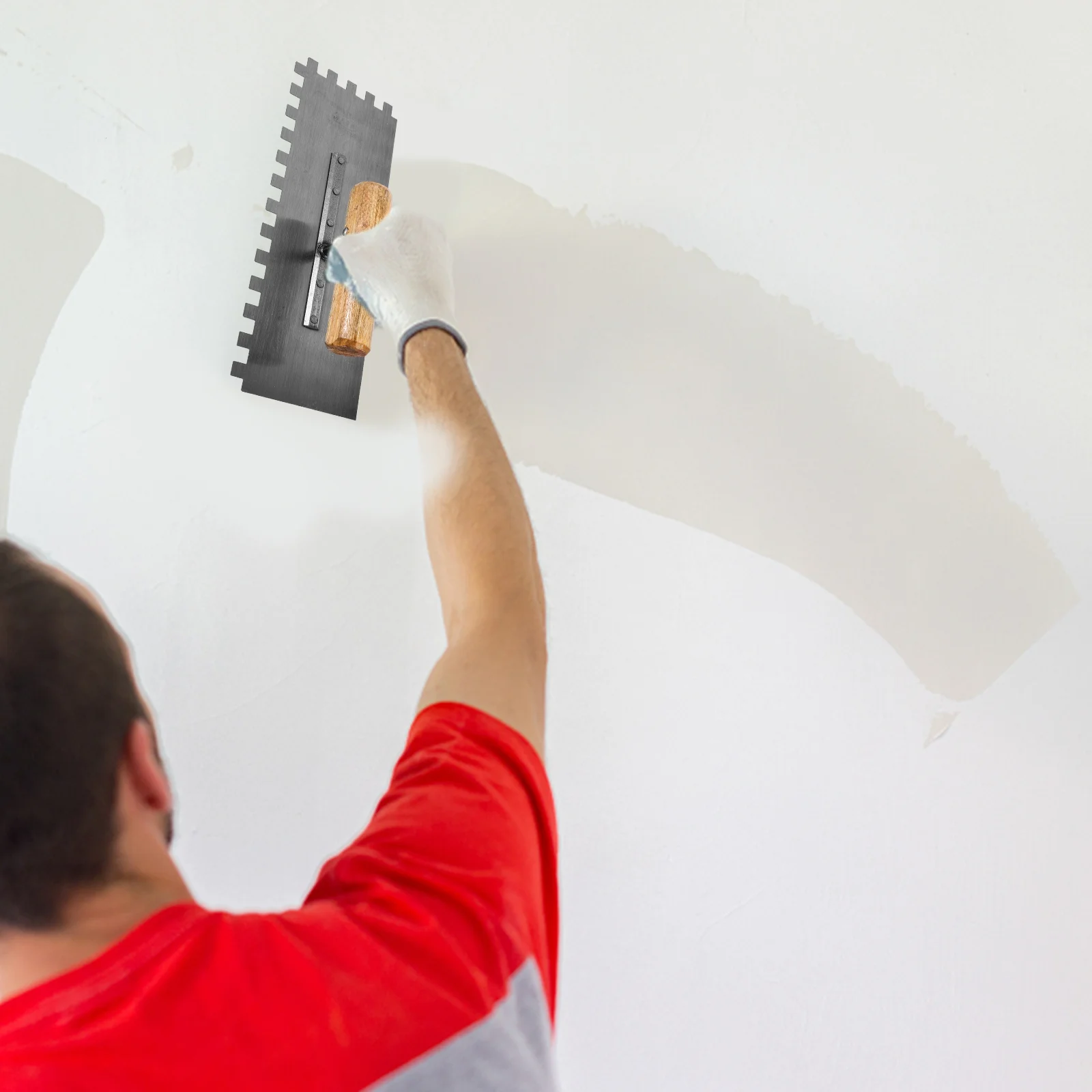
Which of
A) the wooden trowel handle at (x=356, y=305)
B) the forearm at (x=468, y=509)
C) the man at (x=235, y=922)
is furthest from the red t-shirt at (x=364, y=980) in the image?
the wooden trowel handle at (x=356, y=305)

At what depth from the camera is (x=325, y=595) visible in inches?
40.1

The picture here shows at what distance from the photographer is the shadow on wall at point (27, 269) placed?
0.88 metres

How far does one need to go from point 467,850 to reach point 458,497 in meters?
0.37

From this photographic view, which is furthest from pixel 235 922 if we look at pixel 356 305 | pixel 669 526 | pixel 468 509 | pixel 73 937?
pixel 669 526

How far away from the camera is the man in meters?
0.50

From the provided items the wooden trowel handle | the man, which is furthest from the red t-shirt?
the wooden trowel handle

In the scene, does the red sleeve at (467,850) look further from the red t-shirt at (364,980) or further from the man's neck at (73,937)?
the man's neck at (73,937)

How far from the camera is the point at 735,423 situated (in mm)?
1242

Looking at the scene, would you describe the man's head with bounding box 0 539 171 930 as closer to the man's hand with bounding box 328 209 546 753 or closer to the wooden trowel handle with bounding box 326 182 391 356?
the man's hand with bounding box 328 209 546 753

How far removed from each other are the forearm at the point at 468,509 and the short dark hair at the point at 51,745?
31 centimetres

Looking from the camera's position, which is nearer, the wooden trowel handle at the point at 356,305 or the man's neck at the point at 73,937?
the man's neck at the point at 73,937

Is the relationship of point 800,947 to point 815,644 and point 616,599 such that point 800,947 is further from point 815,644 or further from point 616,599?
point 616,599

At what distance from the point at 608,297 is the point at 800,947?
100cm

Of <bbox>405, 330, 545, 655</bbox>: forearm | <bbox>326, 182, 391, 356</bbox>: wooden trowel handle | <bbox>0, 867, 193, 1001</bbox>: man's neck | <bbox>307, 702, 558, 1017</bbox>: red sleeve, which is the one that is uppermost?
<bbox>326, 182, 391, 356</bbox>: wooden trowel handle
